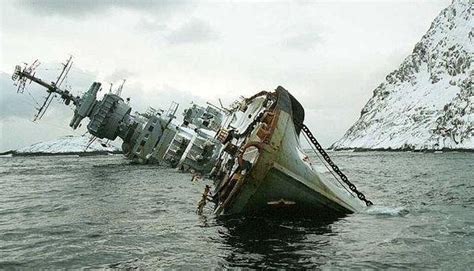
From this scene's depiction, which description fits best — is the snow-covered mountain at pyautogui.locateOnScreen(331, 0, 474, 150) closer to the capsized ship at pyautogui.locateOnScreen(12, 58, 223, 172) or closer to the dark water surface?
the capsized ship at pyautogui.locateOnScreen(12, 58, 223, 172)

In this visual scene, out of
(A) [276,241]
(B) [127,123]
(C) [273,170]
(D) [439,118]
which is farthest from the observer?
(D) [439,118]

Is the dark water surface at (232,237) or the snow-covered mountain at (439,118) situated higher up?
the snow-covered mountain at (439,118)

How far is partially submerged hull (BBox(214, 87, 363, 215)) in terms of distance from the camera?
15.2 m

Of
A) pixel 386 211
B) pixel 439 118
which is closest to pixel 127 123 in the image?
pixel 386 211

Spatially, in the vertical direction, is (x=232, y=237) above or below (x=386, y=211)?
below

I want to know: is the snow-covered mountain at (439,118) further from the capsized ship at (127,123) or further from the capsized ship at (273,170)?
the capsized ship at (273,170)

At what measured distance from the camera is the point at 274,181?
15.5 metres

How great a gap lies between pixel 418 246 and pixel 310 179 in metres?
5.22

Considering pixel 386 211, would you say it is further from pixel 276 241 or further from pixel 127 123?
pixel 127 123

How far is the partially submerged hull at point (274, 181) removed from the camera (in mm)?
15227

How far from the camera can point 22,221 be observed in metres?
18.1

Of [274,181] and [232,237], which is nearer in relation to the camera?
[232,237]

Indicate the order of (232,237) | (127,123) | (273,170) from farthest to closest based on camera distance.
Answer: (127,123) < (273,170) < (232,237)

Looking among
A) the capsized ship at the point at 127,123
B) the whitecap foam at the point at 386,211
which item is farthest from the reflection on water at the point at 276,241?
the capsized ship at the point at 127,123
